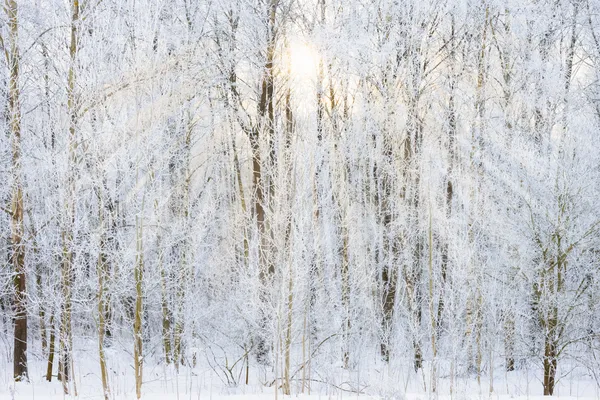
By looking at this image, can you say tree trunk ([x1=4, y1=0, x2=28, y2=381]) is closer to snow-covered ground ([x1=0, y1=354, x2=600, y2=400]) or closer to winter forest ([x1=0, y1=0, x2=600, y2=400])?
winter forest ([x1=0, y1=0, x2=600, y2=400])

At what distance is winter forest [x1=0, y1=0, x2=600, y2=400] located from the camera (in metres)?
8.84

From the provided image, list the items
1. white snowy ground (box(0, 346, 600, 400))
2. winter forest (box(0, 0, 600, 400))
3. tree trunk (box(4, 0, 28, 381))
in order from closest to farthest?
winter forest (box(0, 0, 600, 400)), white snowy ground (box(0, 346, 600, 400)), tree trunk (box(4, 0, 28, 381))

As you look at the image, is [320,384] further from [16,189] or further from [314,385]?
[16,189]

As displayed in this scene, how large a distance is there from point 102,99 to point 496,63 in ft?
36.3

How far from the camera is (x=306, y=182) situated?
9.67 meters

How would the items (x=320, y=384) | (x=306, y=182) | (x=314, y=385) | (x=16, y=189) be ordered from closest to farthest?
(x=306, y=182), (x=16, y=189), (x=320, y=384), (x=314, y=385)

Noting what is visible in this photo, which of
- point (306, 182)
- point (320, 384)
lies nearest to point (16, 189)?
point (306, 182)

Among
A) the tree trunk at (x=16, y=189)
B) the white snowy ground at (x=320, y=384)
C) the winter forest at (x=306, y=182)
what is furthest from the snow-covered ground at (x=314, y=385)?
the tree trunk at (x=16, y=189)

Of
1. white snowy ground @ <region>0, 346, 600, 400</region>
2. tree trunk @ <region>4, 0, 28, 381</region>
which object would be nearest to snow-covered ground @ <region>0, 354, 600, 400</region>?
white snowy ground @ <region>0, 346, 600, 400</region>

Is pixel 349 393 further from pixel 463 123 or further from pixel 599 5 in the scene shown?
pixel 599 5

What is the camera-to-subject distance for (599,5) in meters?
13.7

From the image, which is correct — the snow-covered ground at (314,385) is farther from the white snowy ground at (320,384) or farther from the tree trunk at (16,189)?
the tree trunk at (16,189)

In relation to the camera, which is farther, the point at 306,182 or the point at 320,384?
the point at 320,384

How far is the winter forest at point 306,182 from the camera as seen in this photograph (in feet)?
A: 29.0
